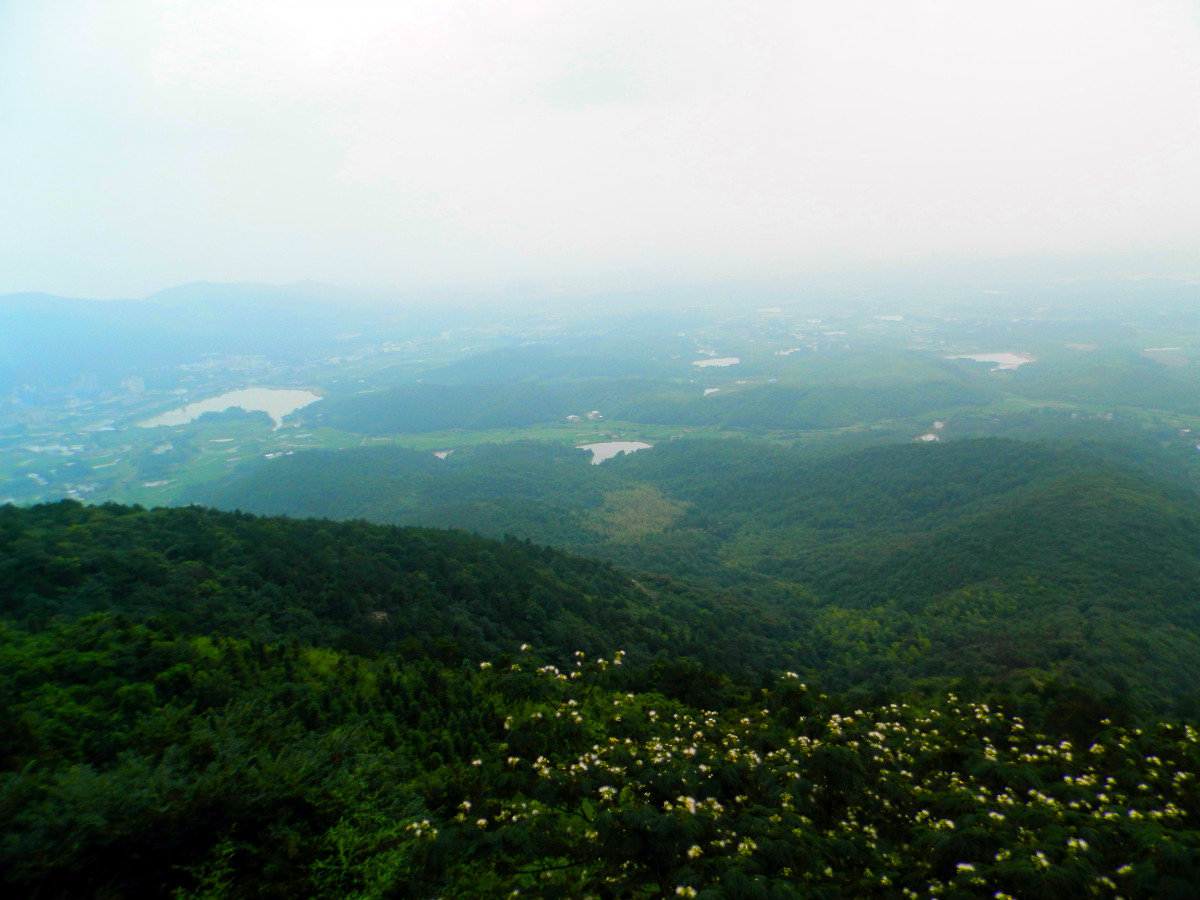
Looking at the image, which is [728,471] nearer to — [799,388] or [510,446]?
[510,446]

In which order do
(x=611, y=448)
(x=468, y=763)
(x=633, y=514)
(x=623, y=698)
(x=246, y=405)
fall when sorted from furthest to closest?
(x=246, y=405), (x=611, y=448), (x=633, y=514), (x=623, y=698), (x=468, y=763)

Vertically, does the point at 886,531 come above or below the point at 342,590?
below

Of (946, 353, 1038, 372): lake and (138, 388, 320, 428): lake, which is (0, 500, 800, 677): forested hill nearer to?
(138, 388, 320, 428): lake

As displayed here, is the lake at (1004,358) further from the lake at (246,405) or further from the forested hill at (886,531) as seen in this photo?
the lake at (246,405)

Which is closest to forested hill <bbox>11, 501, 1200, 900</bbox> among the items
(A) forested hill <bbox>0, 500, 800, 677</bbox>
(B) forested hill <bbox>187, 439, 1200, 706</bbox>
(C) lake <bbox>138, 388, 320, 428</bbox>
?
(A) forested hill <bbox>0, 500, 800, 677</bbox>

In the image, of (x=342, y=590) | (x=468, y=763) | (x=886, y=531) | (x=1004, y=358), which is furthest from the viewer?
(x=1004, y=358)

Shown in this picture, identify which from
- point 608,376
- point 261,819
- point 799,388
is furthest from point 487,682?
point 608,376

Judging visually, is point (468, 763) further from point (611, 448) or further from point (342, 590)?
point (611, 448)

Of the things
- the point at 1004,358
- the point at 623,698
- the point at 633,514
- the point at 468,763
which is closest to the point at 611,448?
the point at 633,514
